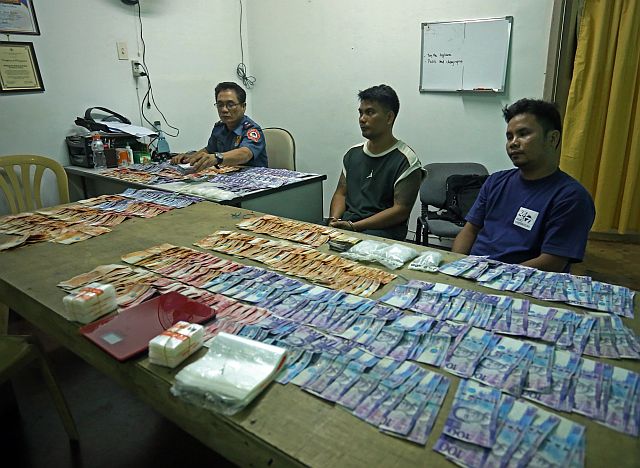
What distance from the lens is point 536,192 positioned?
1.61 m

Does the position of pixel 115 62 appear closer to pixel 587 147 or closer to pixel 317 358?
pixel 317 358

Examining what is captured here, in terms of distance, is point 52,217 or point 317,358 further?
point 52,217

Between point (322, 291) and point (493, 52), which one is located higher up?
point (493, 52)

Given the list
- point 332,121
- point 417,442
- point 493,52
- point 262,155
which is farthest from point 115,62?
point 417,442

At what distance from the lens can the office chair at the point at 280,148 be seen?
323 cm

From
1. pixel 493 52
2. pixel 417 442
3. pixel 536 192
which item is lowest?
pixel 417 442

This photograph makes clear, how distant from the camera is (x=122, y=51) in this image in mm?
3369

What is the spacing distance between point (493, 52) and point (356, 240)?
7.50 feet

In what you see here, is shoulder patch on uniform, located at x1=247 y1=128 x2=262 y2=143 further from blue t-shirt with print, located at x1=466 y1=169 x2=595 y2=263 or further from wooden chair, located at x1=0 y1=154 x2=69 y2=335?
blue t-shirt with print, located at x1=466 y1=169 x2=595 y2=263

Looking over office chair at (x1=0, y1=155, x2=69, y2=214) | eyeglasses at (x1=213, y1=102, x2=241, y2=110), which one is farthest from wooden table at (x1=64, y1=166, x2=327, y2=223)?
eyeglasses at (x1=213, y1=102, x2=241, y2=110)

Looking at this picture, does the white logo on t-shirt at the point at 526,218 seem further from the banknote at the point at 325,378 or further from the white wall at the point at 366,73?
the white wall at the point at 366,73

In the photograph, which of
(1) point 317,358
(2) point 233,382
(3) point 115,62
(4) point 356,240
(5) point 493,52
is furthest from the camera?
(3) point 115,62

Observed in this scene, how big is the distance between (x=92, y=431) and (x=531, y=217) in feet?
6.13

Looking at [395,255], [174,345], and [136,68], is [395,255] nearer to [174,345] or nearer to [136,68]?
[174,345]
